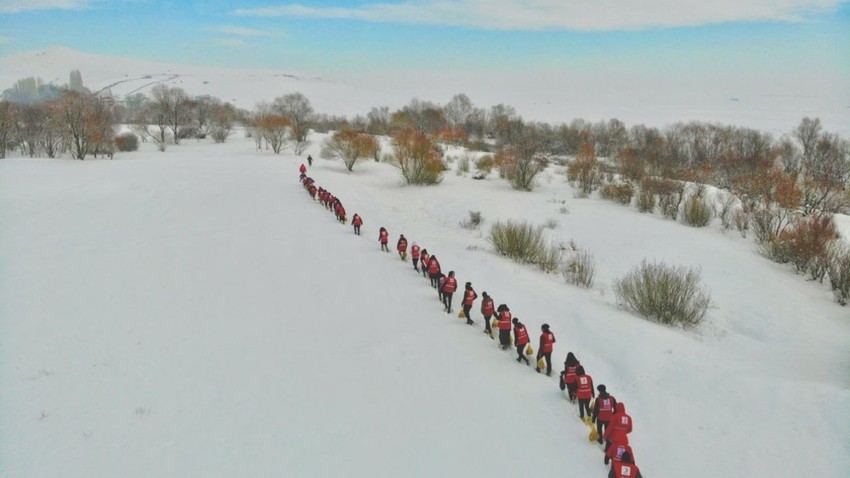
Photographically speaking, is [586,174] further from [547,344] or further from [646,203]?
[547,344]

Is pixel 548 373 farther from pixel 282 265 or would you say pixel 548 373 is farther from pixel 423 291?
pixel 282 265

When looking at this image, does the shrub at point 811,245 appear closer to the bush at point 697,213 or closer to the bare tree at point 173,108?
the bush at point 697,213

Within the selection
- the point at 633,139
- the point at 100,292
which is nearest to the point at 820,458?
the point at 100,292

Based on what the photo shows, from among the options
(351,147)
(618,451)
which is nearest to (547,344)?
(618,451)

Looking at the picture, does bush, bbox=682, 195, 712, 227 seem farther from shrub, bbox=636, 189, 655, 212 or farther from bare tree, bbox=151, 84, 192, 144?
bare tree, bbox=151, 84, 192, 144

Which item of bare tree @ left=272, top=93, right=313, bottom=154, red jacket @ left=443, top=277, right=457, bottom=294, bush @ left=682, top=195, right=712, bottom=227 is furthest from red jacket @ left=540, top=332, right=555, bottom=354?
bare tree @ left=272, top=93, right=313, bottom=154
